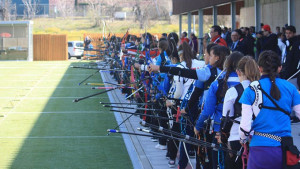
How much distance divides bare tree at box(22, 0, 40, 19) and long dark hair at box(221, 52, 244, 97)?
2613 inches

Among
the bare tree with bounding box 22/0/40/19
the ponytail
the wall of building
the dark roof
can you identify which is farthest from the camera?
the bare tree with bounding box 22/0/40/19

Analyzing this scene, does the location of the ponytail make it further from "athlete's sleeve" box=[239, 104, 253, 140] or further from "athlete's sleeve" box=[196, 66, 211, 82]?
"athlete's sleeve" box=[196, 66, 211, 82]

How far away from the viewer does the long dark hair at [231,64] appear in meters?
5.64

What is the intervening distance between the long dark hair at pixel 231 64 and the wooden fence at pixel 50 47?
4013cm

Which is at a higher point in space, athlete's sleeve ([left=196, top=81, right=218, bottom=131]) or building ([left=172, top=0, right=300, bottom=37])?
building ([left=172, top=0, right=300, bottom=37])

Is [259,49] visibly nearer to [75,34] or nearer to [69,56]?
[69,56]

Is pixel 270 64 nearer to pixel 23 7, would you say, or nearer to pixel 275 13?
pixel 275 13

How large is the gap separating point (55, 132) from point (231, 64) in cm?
691

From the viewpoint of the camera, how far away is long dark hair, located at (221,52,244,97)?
5637mm

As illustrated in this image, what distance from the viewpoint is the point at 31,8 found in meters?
72.7

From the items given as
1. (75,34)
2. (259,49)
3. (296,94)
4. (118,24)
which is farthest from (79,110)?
(118,24)

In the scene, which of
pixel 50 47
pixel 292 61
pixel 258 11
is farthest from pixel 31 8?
pixel 292 61

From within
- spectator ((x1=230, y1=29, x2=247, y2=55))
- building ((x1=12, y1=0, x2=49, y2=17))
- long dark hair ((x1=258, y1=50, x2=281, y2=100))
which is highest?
building ((x1=12, y1=0, x2=49, y2=17))

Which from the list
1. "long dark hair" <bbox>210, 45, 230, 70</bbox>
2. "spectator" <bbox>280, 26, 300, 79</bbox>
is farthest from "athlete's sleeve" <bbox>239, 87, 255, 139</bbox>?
"spectator" <bbox>280, 26, 300, 79</bbox>
